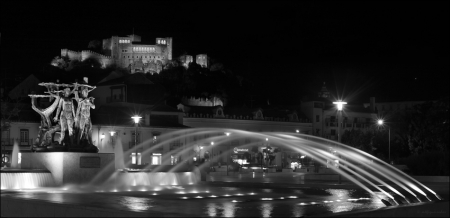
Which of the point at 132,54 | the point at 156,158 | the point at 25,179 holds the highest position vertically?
the point at 132,54

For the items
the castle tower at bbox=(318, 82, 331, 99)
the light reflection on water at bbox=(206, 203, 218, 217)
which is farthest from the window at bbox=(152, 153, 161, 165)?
the light reflection on water at bbox=(206, 203, 218, 217)

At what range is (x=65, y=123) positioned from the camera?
2923 centimetres

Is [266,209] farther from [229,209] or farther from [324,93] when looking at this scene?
[324,93]

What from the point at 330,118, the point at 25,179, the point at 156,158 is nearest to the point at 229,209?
the point at 25,179

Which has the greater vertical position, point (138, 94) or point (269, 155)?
point (138, 94)

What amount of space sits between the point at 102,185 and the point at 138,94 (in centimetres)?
7802

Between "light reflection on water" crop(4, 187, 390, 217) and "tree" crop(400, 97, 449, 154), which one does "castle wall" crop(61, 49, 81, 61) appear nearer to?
"tree" crop(400, 97, 449, 154)

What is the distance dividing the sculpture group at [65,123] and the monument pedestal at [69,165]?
491mm

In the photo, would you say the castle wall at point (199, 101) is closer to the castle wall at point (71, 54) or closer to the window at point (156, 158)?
the window at point (156, 158)

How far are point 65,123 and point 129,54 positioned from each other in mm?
164137

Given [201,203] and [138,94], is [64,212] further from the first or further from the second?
[138,94]

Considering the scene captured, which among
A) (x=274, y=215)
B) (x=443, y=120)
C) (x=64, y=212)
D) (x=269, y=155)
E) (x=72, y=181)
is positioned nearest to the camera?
(x=64, y=212)

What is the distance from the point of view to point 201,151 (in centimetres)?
9006

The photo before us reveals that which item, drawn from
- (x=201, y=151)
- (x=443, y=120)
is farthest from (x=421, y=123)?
(x=201, y=151)
